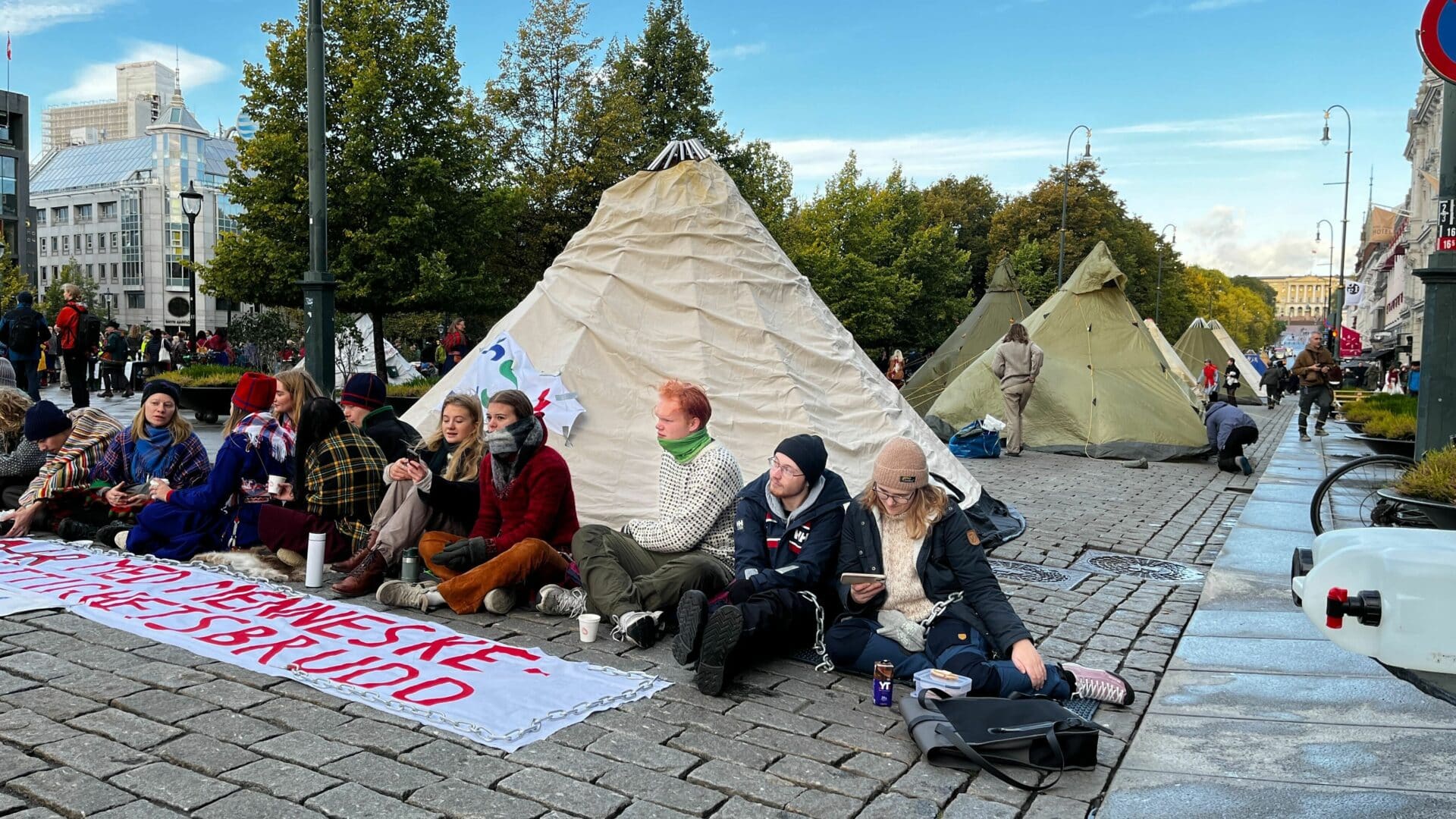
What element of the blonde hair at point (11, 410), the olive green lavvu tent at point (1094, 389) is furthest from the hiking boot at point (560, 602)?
the olive green lavvu tent at point (1094, 389)

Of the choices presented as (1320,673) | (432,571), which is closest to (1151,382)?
(1320,673)

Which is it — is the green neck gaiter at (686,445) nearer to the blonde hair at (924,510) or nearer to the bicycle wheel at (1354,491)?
the blonde hair at (924,510)

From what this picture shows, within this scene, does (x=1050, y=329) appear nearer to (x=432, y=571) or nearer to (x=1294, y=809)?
(x=432, y=571)

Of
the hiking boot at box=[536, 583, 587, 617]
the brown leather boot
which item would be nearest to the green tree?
the brown leather boot

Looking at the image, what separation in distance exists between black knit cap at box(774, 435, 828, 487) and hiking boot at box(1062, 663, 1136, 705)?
60.3 inches

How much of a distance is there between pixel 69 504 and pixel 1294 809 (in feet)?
28.0

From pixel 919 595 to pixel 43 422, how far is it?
7.22 meters

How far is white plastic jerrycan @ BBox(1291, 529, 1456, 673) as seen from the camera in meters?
3.01

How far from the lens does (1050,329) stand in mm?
18891

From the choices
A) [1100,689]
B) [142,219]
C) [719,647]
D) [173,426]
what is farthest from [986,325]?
[142,219]

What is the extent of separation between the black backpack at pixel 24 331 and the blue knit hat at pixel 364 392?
36.7 feet

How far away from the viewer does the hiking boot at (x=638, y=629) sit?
19.0 feet

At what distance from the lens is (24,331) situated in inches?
642

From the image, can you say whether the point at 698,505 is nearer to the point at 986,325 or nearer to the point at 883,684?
the point at 883,684
